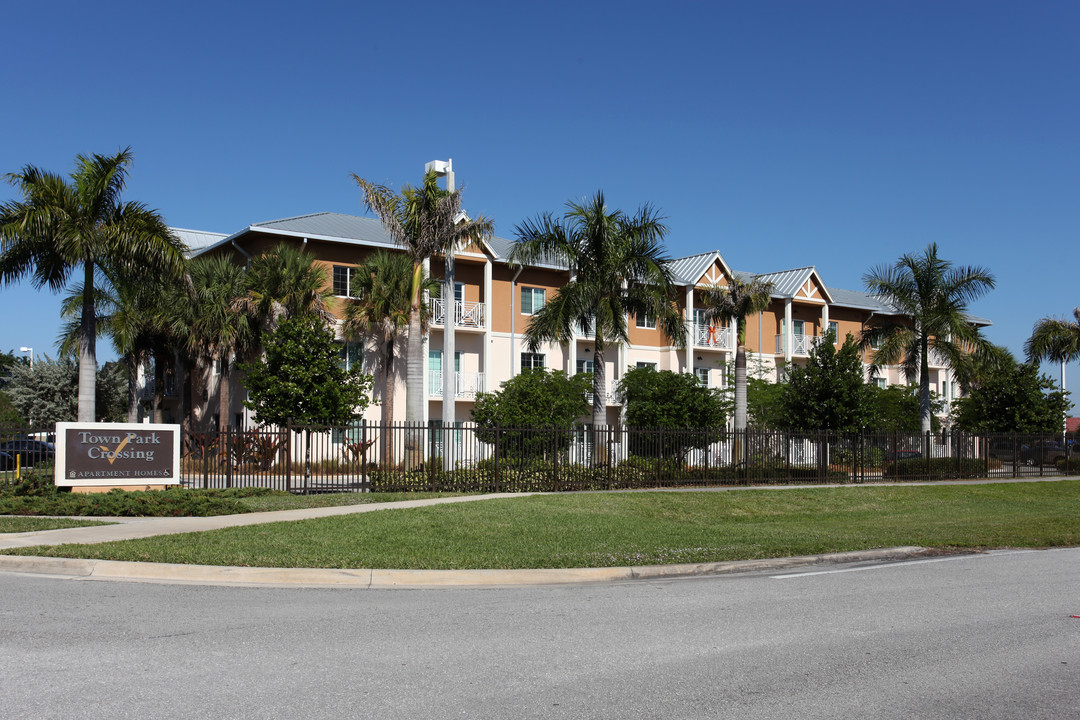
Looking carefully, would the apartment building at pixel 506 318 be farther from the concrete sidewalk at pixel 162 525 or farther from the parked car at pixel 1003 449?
the concrete sidewalk at pixel 162 525

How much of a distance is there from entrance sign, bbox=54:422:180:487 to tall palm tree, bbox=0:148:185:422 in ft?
4.82

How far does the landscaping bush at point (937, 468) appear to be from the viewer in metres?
29.2

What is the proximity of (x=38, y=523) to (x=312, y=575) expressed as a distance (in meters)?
6.60

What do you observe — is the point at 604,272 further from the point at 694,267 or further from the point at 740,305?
the point at 694,267

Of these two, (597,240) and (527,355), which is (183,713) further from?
(527,355)

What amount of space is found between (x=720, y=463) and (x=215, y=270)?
1896cm

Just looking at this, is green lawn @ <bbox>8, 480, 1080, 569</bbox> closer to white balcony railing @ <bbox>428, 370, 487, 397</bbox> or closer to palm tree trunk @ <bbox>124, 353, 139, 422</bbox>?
white balcony railing @ <bbox>428, 370, 487, 397</bbox>

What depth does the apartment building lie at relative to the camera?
36.0 metres

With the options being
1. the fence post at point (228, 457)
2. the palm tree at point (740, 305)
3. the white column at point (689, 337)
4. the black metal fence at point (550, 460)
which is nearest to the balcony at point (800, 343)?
the white column at point (689, 337)

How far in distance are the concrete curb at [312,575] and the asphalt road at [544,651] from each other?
419mm

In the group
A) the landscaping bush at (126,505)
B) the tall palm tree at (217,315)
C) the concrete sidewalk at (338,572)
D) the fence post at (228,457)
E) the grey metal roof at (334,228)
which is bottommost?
the concrete sidewalk at (338,572)

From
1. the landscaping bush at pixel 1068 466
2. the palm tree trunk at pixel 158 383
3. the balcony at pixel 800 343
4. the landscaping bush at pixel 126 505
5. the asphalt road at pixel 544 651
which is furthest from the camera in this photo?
the balcony at pixel 800 343

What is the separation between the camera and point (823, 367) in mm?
31141

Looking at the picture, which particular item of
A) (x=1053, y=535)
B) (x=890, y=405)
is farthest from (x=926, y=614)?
(x=890, y=405)
